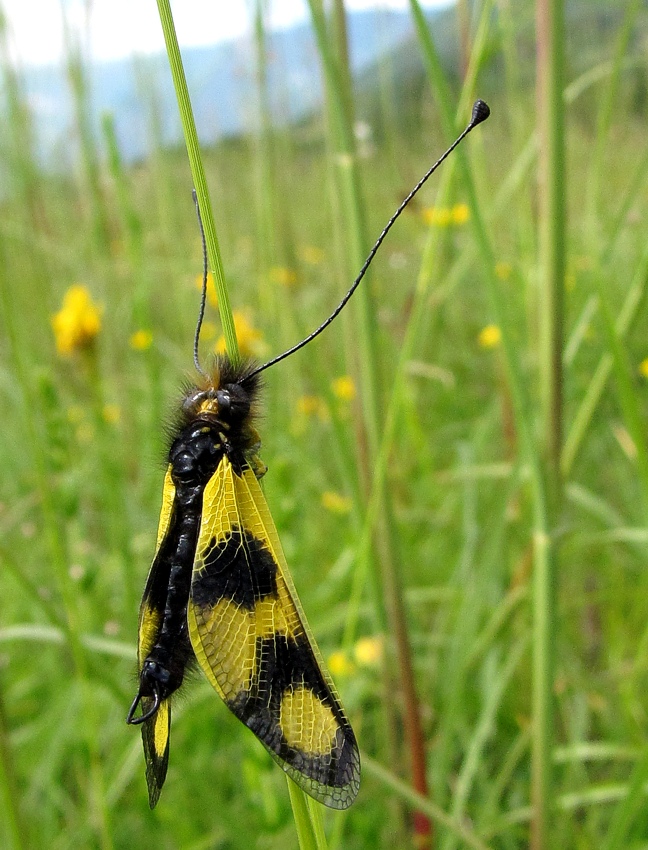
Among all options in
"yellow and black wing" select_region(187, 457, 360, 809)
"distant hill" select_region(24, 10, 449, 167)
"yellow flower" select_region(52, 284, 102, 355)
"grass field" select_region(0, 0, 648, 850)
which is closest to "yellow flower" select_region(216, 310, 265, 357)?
"grass field" select_region(0, 0, 648, 850)

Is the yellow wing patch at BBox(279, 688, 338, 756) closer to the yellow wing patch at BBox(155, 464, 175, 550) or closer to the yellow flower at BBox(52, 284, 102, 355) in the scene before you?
the yellow wing patch at BBox(155, 464, 175, 550)

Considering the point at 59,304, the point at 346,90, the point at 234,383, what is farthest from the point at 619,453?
the point at 59,304

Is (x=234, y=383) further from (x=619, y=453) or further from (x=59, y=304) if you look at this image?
(x=59, y=304)

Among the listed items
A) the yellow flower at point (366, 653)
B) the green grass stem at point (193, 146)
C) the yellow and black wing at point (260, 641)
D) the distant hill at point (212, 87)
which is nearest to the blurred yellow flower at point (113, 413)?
the distant hill at point (212, 87)

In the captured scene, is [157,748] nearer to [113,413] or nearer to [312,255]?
[113,413]

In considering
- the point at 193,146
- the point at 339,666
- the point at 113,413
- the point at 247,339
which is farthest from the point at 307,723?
the point at 113,413

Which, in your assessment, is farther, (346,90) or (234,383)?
(346,90)

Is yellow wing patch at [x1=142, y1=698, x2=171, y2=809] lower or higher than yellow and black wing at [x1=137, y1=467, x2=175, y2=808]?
lower
